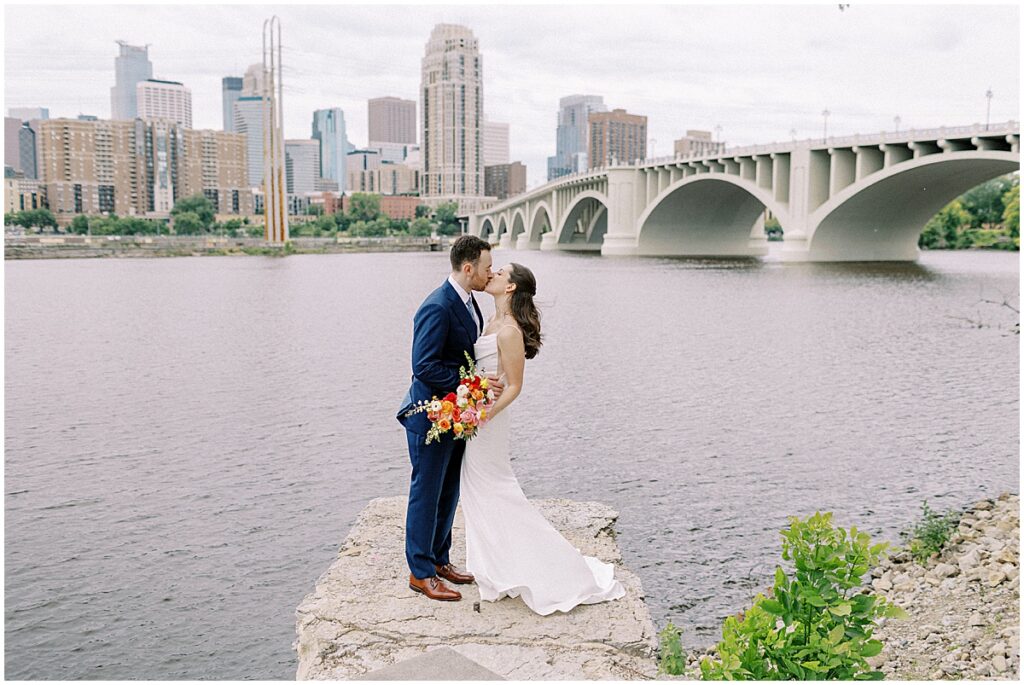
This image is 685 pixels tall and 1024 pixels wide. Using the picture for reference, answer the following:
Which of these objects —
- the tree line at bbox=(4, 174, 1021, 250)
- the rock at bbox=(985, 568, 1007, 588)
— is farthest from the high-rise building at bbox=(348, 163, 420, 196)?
the rock at bbox=(985, 568, 1007, 588)

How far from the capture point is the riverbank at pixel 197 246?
72.4 metres

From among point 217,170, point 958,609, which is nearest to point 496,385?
point 958,609

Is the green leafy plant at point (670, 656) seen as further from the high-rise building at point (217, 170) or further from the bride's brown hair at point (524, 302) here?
the high-rise building at point (217, 170)

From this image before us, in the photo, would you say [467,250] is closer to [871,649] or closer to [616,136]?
[871,649]

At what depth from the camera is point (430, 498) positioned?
15.7ft

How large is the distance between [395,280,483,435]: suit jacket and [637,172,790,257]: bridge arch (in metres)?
51.2

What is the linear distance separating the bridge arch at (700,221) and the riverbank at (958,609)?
4832 centimetres

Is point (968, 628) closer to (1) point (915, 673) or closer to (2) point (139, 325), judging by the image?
(1) point (915, 673)

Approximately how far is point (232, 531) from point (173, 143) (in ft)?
481

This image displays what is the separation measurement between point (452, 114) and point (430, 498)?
67.9 metres

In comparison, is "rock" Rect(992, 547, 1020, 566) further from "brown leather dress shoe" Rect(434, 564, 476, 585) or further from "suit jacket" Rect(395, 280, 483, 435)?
"suit jacket" Rect(395, 280, 483, 435)

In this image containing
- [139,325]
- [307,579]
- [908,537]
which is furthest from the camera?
[139,325]

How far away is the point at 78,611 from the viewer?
6.47 metres

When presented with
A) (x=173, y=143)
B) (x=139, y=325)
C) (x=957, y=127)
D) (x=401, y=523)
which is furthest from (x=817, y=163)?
(x=173, y=143)
